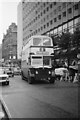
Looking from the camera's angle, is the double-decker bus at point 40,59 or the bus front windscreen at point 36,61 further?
the bus front windscreen at point 36,61

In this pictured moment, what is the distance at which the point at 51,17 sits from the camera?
60438mm

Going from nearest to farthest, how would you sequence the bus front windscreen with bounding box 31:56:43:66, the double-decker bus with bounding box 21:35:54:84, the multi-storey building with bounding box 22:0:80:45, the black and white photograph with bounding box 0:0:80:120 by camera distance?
the black and white photograph with bounding box 0:0:80:120
the double-decker bus with bounding box 21:35:54:84
the bus front windscreen with bounding box 31:56:43:66
the multi-storey building with bounding box 22:0:80:45

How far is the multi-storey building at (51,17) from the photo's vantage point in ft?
148

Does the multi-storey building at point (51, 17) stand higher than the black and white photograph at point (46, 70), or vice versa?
the multi-storey building at point (51, 17)

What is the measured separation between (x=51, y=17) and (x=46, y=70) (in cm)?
4239

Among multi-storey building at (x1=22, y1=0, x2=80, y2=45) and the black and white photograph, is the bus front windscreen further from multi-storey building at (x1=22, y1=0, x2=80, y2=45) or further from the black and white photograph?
multi-storey building at (x1=22, y1=0, x2=80, y2=45)

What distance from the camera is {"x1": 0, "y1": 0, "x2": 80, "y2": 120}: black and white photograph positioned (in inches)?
348

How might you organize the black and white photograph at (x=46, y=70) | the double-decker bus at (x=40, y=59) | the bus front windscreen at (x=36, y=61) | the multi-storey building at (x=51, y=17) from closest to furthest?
1. the black and white photograph at (x=46, y=70)
2. the double-decker bus at (x=40, y=59)
3. the bus front windscreen at (x=36, y=61)
4. the multi-storey building at (x=51, y=17)

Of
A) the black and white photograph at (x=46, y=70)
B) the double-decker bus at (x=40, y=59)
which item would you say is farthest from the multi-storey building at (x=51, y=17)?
the double-decker bus at (x=40, y=59)

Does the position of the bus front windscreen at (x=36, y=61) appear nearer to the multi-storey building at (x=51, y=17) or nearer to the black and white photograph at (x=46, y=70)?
the black and white photograph at (x=46, y=70)

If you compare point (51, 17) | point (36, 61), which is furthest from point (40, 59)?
point (51, 17)

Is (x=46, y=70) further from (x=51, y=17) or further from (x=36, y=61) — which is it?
(x=51, y=17)

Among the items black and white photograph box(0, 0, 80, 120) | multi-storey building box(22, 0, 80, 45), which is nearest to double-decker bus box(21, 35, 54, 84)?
black and white photograph box(0, 0, 80, 120)

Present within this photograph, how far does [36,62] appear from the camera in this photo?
2030 cm
